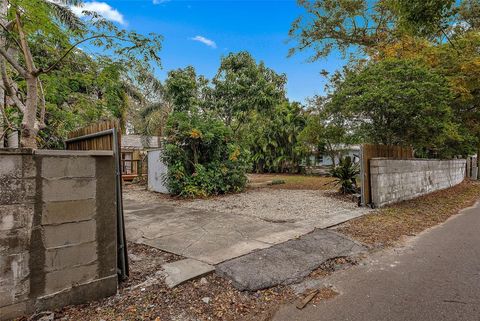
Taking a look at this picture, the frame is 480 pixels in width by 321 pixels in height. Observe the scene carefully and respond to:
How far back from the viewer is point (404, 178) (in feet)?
26.5

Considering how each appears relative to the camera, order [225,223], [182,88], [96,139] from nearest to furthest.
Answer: [96,139], [225,223], [182,88]

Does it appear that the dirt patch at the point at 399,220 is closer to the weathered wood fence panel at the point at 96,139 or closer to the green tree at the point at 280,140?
the weathered wood fence panel at the point at 96,139

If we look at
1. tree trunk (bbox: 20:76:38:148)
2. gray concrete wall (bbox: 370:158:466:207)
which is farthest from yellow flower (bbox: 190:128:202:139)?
tree trunk (bbox: 20:76:38:148)

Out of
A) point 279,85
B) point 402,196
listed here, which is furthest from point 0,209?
point 279,85

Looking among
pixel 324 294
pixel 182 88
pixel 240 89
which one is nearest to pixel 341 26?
pixel 240 89

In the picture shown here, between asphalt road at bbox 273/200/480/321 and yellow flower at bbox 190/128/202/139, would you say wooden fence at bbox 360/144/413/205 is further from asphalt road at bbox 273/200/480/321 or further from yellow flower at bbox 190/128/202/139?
yellow flower at bbox 190/128/202/139

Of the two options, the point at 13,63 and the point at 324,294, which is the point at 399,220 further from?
the point at 13,63

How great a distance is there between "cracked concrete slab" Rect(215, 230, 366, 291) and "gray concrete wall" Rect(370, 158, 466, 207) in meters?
3.24

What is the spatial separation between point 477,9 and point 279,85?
9415 mm

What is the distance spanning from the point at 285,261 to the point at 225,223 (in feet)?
6.68

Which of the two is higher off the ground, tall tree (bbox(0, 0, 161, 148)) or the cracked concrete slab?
tall tree (bbox(0, 0, 161, 148))

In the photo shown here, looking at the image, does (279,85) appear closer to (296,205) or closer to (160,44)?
(296,205)

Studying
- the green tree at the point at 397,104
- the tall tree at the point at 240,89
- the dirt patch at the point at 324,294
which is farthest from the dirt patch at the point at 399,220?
the tall tree at the point at 240,89

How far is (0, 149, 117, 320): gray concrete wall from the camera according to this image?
2.04 metres
